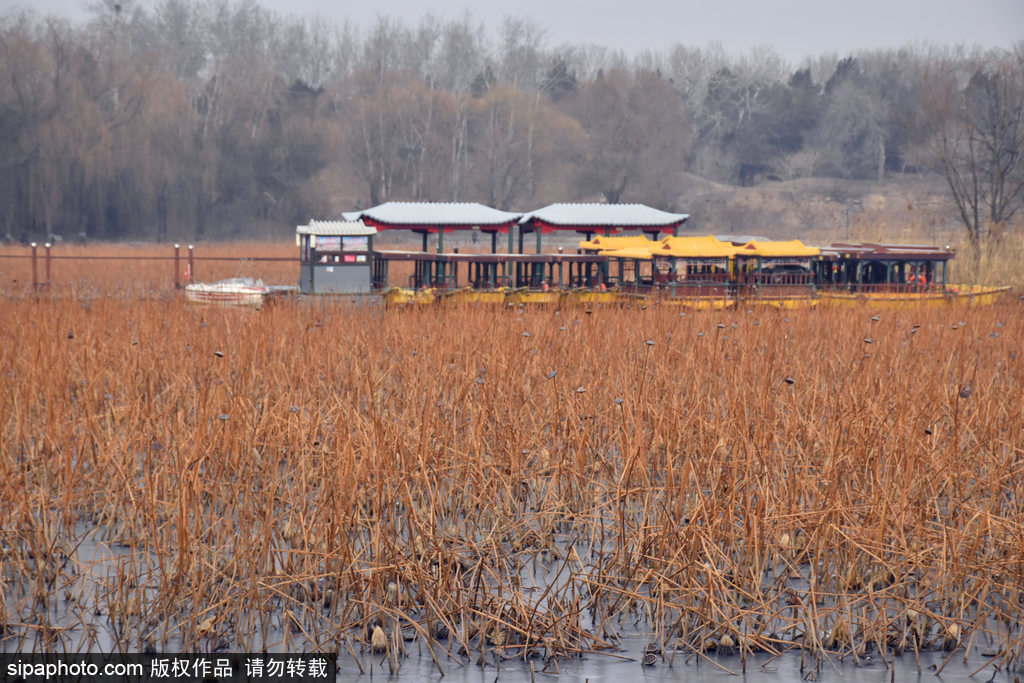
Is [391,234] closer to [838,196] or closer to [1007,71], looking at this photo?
[838,196]

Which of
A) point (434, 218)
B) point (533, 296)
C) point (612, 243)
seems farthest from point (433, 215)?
point (533, 296)

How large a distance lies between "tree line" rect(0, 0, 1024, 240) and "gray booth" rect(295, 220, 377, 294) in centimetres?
2227

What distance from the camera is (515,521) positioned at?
20.0 ft

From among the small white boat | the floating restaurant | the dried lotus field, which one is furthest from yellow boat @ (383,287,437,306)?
the dried lotus field

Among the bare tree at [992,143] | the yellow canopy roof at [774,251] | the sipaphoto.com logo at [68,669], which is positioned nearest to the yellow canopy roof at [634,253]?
the yellow canopy roof at [774,251]

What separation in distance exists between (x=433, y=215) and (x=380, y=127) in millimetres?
37583

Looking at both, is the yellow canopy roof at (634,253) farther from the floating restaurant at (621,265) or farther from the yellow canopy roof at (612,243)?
the yellow canopy roof at (612,243)

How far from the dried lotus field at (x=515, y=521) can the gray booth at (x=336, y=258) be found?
1016 centimetres

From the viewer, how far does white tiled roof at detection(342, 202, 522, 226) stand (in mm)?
22906

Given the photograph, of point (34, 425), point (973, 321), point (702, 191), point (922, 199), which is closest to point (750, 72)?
point (702, 191)

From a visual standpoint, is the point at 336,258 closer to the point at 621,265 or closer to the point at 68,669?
the point at 621,265

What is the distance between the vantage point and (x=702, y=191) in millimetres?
64750

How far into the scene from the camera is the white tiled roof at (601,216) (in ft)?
79.2

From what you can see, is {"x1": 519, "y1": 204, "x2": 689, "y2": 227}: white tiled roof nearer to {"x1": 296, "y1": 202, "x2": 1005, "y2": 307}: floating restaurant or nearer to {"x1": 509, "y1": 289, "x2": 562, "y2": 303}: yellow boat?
{"x1": 296, "y1": 202, "x2": 1005, "y2": 307}: floating restaurant
